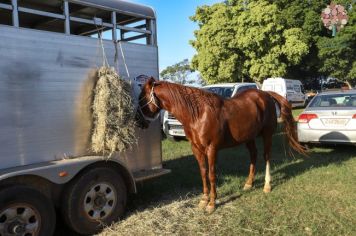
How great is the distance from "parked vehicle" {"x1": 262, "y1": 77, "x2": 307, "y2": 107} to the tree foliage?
323 cm

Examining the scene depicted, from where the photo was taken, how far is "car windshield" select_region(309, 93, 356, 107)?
10.0m

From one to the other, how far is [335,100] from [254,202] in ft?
17.7

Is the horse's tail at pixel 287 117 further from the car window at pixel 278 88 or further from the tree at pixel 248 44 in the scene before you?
the tree at pixel 248 44

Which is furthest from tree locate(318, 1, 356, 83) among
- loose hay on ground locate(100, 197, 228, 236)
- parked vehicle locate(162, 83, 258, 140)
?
loose hay on ground locate(100, 197, 228, 236)

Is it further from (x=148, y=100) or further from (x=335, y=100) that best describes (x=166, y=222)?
(x=335, y=100)

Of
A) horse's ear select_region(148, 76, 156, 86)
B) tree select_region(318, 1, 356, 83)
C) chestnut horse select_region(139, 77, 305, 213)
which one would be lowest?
chestnut horse select_region(139, 77, 305, 213)

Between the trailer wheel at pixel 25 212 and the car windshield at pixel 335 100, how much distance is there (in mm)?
7954

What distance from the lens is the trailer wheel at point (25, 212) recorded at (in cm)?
412

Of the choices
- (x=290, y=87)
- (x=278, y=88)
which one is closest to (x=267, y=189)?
(x=278, y=88)

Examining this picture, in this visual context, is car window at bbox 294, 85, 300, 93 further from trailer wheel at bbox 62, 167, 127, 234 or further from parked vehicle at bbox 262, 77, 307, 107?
trailer wheel at bbox 62, 167, 127, 234

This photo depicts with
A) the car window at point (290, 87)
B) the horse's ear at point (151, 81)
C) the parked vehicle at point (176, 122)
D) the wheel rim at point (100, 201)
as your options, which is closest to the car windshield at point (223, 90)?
the parked vehicle at point (176, 122)

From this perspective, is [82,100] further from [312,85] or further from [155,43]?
[312,85]

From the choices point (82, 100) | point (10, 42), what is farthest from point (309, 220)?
point (10, 42)

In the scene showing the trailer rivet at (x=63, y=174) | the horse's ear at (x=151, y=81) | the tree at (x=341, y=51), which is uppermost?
the tree at (x=341, y=51)
